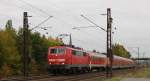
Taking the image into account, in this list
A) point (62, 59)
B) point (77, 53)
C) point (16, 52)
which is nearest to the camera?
point (62, 59)

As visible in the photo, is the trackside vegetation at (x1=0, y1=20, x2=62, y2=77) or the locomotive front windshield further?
the trackside vegetation at (x1=0, y1=20, x2=62, y2=77)

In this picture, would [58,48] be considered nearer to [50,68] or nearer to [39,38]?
[50,68]

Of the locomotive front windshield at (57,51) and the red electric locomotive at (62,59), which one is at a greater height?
the locomotive front windshield at (57,51)

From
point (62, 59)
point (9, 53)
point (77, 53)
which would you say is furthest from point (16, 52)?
point (62, 59)

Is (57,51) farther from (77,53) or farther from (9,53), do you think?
Answer: (9,53)

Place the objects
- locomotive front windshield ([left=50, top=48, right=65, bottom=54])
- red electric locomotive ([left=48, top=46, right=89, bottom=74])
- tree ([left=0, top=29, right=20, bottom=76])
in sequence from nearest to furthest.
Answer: red electric locomotive ([left=48, top=46, right=89, bottom=74]) < locomotive front windshield ([left=50, top=48, right=65, bottom=54]) < tree ([left=0, top=29, right=20, bottom=76])

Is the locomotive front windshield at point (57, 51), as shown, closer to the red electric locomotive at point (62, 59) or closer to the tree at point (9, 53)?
the red electric locomotive at point (62, 59)

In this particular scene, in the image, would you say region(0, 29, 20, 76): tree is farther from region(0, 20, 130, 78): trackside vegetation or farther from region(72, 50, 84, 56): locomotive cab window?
region(72, 50, 84, 56): locomotive cab window

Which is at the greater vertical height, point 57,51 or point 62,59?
point 57,51

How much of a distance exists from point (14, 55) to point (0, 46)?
8.85 feet

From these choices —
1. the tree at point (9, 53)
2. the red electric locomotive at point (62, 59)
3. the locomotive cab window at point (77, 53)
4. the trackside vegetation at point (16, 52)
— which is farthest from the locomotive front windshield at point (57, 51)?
the tree at point (9, 53)

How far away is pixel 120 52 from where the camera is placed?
147m

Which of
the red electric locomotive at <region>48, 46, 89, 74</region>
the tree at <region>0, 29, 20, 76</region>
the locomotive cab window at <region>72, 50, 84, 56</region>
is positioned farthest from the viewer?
the tree at <region>0, 29, 20, 76</region>

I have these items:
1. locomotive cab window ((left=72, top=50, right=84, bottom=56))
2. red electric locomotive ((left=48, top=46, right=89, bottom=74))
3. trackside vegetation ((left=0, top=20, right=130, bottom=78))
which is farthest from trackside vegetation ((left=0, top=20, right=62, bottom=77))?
locomotive cab window ((left=72, top=50, right=84, bottom=56))
